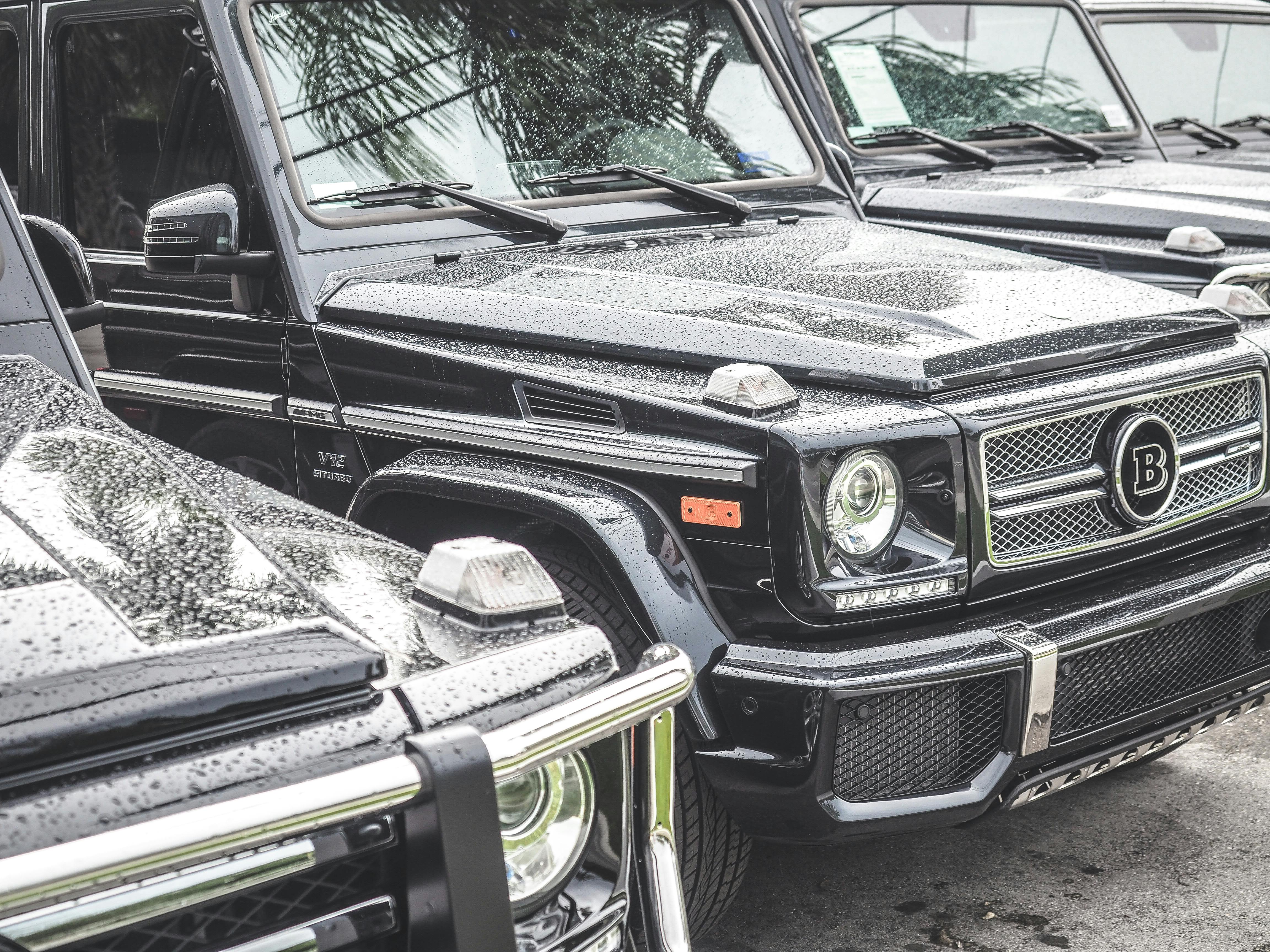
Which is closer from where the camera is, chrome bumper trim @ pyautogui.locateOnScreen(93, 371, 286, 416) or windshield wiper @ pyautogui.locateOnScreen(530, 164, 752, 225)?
chrome bumper trim @ pyautogui.locateOnScreen(93, 371, 286, 416)

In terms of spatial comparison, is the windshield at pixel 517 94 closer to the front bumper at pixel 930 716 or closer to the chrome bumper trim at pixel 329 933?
the front bumper at pixel 930 716

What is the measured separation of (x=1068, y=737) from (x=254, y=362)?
204 centimetres

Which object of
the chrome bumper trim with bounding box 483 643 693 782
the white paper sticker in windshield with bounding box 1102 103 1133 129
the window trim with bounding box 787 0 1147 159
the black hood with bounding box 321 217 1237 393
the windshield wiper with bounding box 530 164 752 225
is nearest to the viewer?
the chrome bumper trim with bounding box 483 643 693 782

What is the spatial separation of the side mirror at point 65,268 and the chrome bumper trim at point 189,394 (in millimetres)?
760

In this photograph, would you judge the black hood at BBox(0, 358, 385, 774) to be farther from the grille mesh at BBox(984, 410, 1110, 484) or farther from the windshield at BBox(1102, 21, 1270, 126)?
the windshield at BBox(1102, 21, 1270, 126)

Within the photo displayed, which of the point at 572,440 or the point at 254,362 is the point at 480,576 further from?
the point at 254,362

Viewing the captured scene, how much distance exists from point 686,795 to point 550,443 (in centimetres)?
73

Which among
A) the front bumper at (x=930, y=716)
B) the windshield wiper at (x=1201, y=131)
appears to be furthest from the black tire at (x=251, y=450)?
the windshield wiper at (x=1201, y=131)

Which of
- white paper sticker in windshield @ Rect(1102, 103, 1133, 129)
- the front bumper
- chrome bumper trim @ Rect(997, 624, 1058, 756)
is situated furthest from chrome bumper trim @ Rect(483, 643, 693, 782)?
white paper sticker in windshield @ Rect(1102, 103, 1133, 129)

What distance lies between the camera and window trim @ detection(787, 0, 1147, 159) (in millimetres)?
5473

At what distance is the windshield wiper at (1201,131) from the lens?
685 centimetres

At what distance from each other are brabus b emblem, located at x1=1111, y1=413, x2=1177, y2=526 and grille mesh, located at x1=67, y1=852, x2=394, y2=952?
75.9 inches

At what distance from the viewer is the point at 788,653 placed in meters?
2.55

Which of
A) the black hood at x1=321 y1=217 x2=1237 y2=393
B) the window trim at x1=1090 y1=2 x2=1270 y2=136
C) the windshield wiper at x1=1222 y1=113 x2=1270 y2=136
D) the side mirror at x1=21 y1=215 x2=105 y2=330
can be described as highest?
the window trim at x1=1090 y1=2 x2=1270 y2=136
